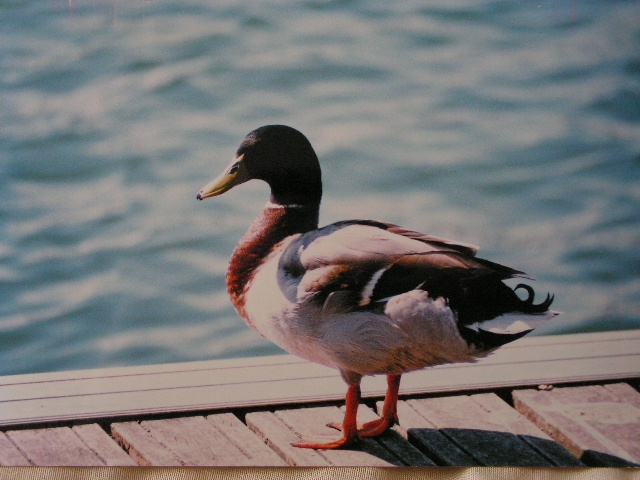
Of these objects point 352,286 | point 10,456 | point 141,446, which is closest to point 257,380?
point 141,446

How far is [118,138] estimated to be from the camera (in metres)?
1.90

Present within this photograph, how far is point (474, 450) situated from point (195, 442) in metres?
0.53

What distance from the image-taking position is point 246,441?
6.33ft

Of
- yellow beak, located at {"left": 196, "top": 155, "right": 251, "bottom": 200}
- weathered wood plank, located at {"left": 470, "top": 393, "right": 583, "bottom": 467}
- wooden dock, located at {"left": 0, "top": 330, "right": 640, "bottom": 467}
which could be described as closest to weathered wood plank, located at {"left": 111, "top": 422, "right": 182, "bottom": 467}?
wooden dock, located at {"left": 0, "top": 330, "right": 640, "bottom": 467}

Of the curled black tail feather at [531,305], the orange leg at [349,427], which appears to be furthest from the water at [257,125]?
the orange leg at [349,427]

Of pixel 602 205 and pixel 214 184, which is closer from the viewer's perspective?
pixel 214 184

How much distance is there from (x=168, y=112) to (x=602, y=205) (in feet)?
2.78

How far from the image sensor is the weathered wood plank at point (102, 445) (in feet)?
6.19

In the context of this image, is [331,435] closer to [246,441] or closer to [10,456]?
[246,441]

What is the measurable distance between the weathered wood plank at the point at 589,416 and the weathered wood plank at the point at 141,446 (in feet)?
2.28

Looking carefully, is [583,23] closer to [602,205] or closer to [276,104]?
[602,205]


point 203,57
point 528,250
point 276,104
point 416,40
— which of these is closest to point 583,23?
point 416,40

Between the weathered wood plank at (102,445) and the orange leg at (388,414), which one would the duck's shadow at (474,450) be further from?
the weathered wood plank at (102,445)

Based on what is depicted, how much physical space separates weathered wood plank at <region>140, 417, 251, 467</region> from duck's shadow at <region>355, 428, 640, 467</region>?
25 cm
